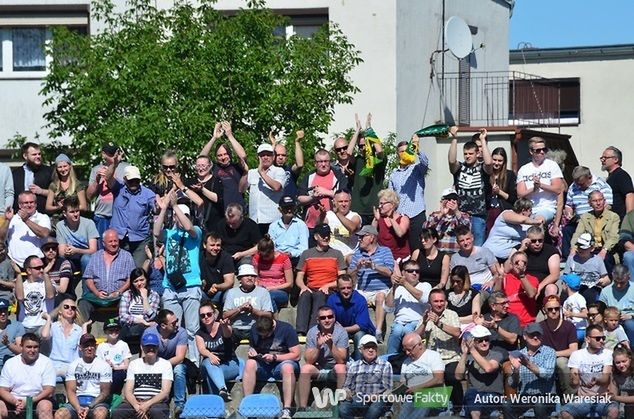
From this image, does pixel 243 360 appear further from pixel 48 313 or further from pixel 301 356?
pixel 48 313

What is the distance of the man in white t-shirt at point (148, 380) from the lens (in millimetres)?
19328

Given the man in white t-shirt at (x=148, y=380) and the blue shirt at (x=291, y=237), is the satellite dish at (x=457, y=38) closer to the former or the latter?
the blue shirt at (x=291, y=237)

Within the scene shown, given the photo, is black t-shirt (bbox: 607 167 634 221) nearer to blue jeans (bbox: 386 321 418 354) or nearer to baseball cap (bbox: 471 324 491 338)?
blue jeans (bbox: 386 321 418 354)

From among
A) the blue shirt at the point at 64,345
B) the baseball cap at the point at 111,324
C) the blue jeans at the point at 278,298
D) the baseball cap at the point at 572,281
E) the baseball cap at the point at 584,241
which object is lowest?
the blue shirt at the point at 64,345

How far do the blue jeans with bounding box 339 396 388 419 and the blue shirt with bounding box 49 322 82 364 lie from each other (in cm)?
372

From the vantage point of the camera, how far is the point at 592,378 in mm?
18844

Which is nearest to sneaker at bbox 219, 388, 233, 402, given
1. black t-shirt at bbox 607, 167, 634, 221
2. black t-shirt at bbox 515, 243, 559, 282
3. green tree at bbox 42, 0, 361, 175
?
black t-shirt at bbox 515, 243, 559, 282

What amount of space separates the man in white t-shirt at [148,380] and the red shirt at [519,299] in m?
4.34

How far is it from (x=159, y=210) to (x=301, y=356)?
9.41ft

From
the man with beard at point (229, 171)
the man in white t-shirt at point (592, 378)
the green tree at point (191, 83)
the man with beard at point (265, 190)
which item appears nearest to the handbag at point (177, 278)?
the man with beard at point (229, 171)

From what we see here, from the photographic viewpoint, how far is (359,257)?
2139 cm

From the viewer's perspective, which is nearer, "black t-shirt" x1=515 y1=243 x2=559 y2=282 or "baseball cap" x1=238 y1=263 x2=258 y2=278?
"baseball cap" x1=238 y1=263 x2=258 y2=278

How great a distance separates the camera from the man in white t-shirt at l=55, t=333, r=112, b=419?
19609 millimetres

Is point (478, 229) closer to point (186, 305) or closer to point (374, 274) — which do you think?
point (374, 274)
